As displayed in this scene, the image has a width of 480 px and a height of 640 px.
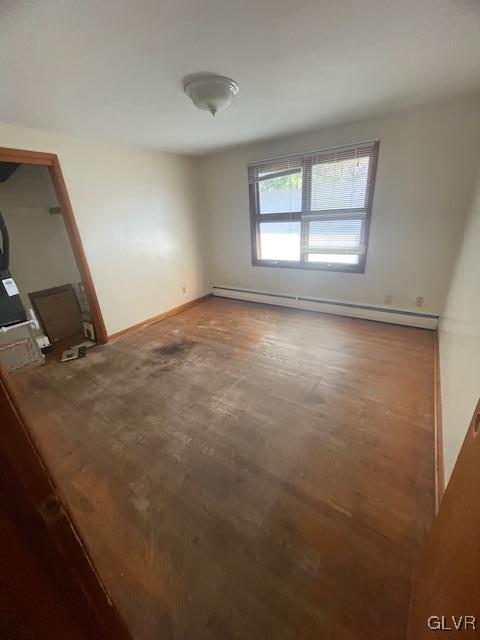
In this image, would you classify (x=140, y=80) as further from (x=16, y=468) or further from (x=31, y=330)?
(x=31, y=330)

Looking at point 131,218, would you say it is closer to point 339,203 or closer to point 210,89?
point 210,89

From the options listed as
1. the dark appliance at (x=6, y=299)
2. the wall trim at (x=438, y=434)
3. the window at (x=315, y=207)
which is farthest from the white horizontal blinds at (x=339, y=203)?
the dark appliance at (x=6, y=299)

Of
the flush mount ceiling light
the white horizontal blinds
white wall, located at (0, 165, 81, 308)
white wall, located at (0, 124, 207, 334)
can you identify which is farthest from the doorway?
the white horizontal blinds

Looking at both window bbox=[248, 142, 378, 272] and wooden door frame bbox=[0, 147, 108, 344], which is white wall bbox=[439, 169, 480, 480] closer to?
window bbox=[248, 142, 378, 272]

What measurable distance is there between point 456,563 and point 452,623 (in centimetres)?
11

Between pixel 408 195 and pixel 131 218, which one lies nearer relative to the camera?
pixel 408 195

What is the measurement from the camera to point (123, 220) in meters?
3.11

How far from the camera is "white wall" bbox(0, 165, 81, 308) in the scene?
9.84 ft

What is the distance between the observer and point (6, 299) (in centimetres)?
244

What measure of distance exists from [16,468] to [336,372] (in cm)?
227

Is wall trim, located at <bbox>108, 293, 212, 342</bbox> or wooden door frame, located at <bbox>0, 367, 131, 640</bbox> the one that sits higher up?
wooden door frame, located at <bbox>0, 367, 131, 640</bbox>

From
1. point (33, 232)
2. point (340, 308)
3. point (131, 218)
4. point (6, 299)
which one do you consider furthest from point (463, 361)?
point (33, 232)

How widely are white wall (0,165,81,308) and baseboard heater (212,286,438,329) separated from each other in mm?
2333

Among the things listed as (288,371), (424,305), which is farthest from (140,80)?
(424,305)
